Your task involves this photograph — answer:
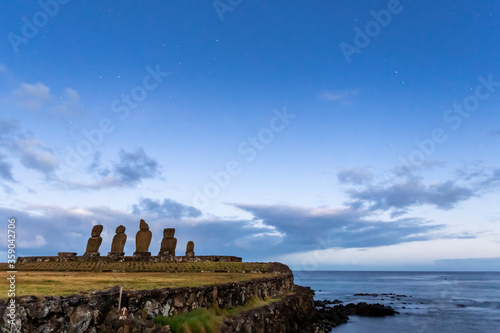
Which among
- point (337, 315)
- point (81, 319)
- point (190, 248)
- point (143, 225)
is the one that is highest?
point (143, 225)

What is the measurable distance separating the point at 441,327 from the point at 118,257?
32.8 meters

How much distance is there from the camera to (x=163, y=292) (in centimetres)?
1219

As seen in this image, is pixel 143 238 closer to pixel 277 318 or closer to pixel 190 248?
pixel 190 248

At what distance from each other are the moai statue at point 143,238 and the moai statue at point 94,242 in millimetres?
4197

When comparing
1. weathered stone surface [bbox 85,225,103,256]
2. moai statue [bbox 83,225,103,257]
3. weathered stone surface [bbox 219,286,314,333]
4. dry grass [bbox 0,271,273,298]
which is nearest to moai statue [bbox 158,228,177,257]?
moai statue [bbox 83,225,103,257]

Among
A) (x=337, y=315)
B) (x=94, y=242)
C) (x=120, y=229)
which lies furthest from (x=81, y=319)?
(x=94, y=242)

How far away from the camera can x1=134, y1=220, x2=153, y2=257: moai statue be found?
40.2 m

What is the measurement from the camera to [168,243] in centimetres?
4069

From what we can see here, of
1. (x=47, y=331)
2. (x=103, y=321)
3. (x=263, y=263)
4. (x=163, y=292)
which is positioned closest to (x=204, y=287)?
(x=163, y=292)

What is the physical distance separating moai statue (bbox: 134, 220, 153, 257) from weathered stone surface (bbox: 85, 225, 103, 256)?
4269 millimetres

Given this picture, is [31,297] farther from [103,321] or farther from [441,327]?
[441,327]

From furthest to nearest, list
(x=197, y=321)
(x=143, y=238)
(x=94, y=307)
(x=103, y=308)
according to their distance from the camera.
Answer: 1. (x=143, y=238)
2. (x=197, y=321)
3. (x=103, y=308)
4. (x=94, y=307)

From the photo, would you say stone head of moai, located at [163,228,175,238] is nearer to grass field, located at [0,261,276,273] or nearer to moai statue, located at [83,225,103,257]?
grass field, located at [0,261,276,273]

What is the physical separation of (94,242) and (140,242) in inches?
202
